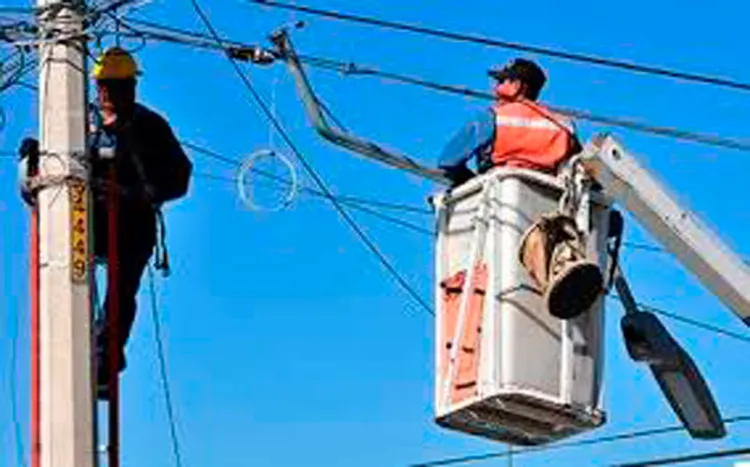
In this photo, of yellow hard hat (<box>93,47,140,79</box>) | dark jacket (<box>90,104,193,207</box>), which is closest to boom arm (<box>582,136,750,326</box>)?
dark jacket (<box>90,104,193,207</box>)

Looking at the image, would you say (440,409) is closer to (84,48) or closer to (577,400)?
(577,400)

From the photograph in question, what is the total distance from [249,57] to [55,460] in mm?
2443

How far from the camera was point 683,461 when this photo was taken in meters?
13.4

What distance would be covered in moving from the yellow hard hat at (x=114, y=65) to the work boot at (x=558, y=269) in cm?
237

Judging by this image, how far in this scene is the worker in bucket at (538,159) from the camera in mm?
9305

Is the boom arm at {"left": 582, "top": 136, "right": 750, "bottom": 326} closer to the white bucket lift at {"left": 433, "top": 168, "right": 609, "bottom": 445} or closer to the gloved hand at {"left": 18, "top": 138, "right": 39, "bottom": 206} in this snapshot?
the white bucket lift at {"left": 433, "top": 168, "right": 609, "bottom": 445}

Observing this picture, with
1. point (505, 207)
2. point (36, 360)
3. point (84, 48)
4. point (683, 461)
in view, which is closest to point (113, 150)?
point (84, 48)

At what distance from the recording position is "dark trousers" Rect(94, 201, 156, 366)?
404 inches

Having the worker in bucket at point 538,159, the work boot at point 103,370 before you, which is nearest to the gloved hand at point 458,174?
the worker in bucket at point 538,159

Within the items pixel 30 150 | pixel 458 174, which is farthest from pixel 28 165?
pixel 458 174

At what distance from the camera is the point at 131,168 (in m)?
10.5

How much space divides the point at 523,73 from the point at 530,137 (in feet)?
1.51

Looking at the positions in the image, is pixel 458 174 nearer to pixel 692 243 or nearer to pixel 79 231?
pixel 692 243

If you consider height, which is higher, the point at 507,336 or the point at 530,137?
the point at 530,137
